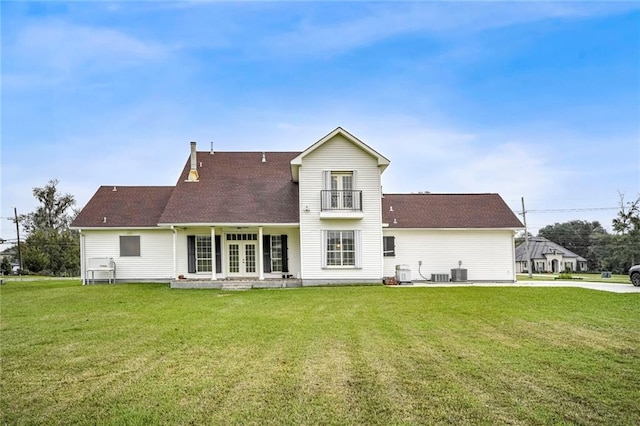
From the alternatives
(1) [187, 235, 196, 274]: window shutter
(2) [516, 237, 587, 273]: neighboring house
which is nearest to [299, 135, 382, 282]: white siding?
(1) [187, 235, 196, 274]: window shutter

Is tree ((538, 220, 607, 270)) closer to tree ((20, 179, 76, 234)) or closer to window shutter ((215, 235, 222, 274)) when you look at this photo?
window shutter ((215, 235, 222, 274))

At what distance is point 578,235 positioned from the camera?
69312mm

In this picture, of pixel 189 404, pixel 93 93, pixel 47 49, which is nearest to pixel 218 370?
pixel 189 404

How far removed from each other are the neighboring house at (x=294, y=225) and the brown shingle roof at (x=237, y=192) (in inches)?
1.9

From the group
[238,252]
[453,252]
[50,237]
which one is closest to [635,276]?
[453,252]

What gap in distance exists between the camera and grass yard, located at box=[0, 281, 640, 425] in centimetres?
464

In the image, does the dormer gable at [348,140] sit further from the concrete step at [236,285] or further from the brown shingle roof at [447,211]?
the concrete step at [236,285]

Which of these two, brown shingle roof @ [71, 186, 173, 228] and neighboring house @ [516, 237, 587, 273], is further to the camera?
neighboring house @ [516, 237, 587, 273]

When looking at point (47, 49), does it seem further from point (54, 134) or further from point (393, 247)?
point (393, 247)

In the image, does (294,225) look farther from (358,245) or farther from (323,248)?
(358,245)

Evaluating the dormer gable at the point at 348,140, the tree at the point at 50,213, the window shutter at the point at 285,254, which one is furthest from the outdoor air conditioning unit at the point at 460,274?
the tree at the point at 50,213

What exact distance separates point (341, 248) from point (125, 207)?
1141 cm

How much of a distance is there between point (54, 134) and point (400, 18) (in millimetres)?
13759

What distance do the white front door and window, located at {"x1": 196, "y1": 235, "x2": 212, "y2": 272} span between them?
2.96ft
